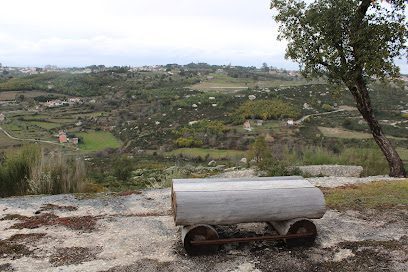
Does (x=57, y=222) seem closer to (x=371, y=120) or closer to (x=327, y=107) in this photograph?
(x=371, y=120)

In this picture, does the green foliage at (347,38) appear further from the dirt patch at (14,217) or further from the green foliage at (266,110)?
the green foliage at (266,110)

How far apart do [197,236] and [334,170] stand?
9.43 m

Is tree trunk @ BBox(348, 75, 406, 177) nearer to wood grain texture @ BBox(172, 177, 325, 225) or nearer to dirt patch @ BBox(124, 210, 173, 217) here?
wood grain texture @ BBox(172, 177, 325, 225)

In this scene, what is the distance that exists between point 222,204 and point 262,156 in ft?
36.8

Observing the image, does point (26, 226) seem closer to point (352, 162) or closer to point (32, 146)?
point (32, 146)

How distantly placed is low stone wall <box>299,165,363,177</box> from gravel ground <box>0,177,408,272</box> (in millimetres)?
5650

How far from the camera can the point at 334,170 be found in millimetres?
14234

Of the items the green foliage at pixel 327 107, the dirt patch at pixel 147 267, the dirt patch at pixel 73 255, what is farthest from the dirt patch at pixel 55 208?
the green foliage at pixel 327 107

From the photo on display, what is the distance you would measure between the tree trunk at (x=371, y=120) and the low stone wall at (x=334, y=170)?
5.67ft

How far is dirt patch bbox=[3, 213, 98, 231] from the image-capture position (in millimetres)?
7488

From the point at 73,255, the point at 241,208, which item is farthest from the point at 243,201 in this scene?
the point at 73,255

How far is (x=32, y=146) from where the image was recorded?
11.8 m

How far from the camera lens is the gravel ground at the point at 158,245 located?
580 cm

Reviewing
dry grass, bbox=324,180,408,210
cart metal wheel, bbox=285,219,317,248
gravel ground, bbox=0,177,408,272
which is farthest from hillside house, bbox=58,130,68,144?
cart metal wheel, bbox=285,219,317,248
